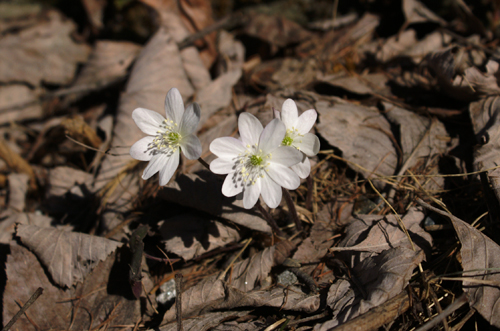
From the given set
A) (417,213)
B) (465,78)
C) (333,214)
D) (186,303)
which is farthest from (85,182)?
(465,78)

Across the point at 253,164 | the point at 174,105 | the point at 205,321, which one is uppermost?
the point at 174,105

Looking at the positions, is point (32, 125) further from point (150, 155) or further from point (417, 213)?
A: point (417, 213)

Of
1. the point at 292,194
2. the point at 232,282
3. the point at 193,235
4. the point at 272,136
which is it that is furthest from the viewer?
the point at 292,194

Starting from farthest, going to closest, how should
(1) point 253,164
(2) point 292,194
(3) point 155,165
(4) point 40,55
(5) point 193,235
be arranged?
(4) point 40,55 < (2) point 292,194 < (5) point 193,235 < (3) point 155,165 < (1) point 253,164

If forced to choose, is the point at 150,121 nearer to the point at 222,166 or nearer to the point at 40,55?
the point at 222,166

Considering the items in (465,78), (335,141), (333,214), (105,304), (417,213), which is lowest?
(105,304)

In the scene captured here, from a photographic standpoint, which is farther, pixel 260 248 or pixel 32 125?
pixel 32 125

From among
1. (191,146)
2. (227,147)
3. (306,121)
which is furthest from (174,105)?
(306,121)
